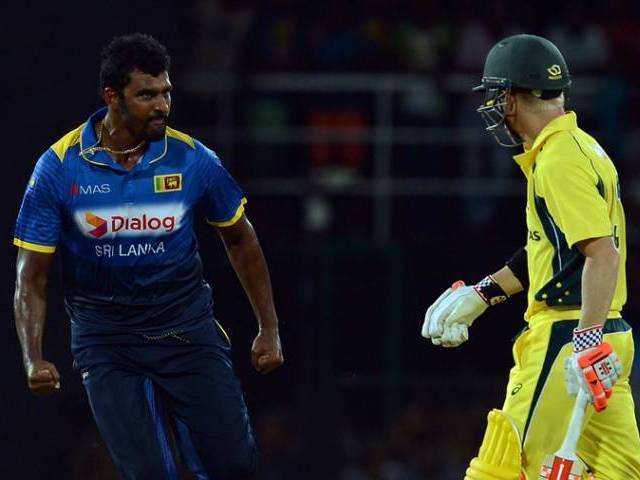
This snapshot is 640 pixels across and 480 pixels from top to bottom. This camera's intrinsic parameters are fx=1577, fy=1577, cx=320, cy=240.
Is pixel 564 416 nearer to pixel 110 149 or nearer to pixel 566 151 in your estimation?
pixel 566 151

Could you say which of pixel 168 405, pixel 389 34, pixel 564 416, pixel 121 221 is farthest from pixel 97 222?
pixel 389 34

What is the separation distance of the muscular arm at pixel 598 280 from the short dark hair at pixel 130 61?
1.75m

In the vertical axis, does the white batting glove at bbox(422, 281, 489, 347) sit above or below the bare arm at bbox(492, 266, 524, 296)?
below

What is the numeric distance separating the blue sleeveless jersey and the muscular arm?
147 cm

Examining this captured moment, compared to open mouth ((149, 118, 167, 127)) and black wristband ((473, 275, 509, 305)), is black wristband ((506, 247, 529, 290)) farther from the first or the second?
open mouth ((149, 118, 167, 127))

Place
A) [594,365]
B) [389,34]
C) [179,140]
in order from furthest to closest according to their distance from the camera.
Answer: [389,34] < [179,140] < [594,365]

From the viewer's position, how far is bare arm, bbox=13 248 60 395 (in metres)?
5.80

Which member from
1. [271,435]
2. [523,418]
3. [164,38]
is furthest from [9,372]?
[523,418]

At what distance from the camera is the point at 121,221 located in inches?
232

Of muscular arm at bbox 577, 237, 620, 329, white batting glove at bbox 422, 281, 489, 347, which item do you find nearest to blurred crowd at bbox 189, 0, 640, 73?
white batting glove at bbox 422, 281, 489, 347

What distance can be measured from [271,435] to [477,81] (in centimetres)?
329

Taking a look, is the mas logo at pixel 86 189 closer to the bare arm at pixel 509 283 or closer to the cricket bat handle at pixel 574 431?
the bare arm at pixel 509 283

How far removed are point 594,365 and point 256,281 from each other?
1483 mm

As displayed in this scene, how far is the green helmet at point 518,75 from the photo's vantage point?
575cm
